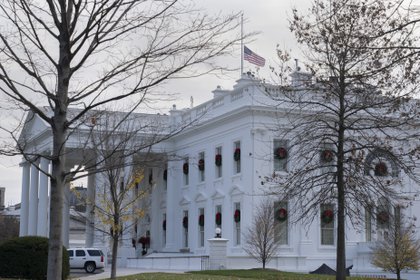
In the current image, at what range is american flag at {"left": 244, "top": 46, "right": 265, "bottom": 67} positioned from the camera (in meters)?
43.3

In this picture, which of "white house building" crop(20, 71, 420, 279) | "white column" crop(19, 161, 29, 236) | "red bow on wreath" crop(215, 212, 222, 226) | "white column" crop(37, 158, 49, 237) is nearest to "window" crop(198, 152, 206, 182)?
"white house building" crop(20, 71, 420, 279)

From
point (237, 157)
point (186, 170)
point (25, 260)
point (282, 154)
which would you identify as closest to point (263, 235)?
point (237, 157)

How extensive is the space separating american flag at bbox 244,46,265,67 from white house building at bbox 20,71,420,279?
953 millimetres

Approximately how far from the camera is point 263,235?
40031 mm

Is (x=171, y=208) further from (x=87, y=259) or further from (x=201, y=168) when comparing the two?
(x=87, y=259)

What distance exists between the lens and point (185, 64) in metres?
11.8

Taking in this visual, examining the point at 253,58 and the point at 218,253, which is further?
the point at 253,58

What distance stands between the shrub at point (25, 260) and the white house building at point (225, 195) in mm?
11736

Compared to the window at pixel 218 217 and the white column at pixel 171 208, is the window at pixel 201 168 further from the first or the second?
the white column at pixel 171 208

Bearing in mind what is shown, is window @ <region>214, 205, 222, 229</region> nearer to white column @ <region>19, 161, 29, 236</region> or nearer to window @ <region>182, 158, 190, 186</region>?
window @ <region>182, 158, 190, 186</region>

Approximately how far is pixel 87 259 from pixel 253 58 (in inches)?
623

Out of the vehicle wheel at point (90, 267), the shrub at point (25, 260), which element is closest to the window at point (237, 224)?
the vehicle wheel at point (90, 267)

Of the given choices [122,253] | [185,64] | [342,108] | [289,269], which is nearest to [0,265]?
[342,108]

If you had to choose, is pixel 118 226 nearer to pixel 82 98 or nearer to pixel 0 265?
pixel 0 265
